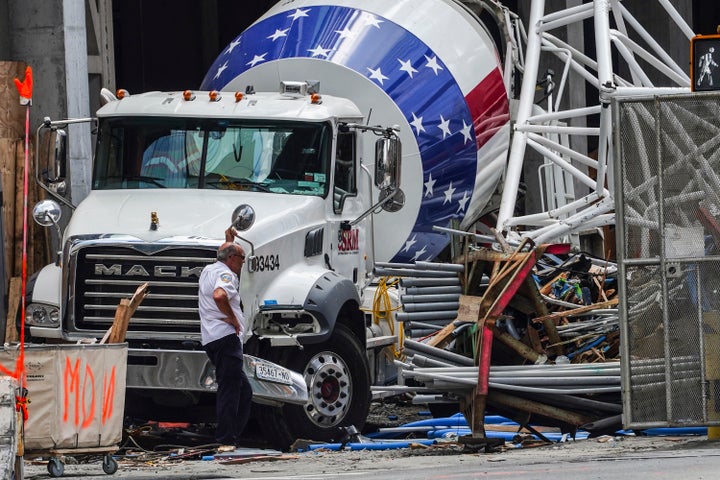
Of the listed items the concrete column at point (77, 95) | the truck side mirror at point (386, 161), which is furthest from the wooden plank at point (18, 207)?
the truck side mirror at point (386, 161)

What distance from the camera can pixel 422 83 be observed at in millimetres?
16969

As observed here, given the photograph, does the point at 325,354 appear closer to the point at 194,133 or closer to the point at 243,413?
the point at 243,413

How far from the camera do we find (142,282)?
12664 mm

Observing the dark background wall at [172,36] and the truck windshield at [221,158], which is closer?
the truck windshield at [221,158]

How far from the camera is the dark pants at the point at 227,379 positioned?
479 inches

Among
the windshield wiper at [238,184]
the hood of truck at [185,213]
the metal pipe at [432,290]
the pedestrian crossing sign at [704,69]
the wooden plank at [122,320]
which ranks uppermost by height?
the pedestrian crossing sign at [704,69]

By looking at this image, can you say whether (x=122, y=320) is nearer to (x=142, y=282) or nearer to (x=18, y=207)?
(x=142, y=282)

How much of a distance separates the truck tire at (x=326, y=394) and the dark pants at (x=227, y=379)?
2.82ft

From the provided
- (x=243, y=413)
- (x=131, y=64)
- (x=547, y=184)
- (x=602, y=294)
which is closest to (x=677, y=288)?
(x=602, y=294)

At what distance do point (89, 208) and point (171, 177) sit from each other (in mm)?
854

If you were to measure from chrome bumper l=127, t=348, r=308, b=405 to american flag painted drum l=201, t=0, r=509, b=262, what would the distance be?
131 inches

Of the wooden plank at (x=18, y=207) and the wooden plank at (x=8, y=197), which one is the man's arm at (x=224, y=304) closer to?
the wooden plank at (x=8, y=197)

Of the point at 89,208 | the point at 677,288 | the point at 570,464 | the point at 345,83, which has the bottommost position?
the point at 570,464

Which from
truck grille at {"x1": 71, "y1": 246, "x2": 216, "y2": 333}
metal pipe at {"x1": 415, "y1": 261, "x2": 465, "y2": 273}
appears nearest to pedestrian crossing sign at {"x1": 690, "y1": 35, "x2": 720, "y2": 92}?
metal pipe at {"x1": 415, "y1": 261, "x2": 465, "y2": 273}
